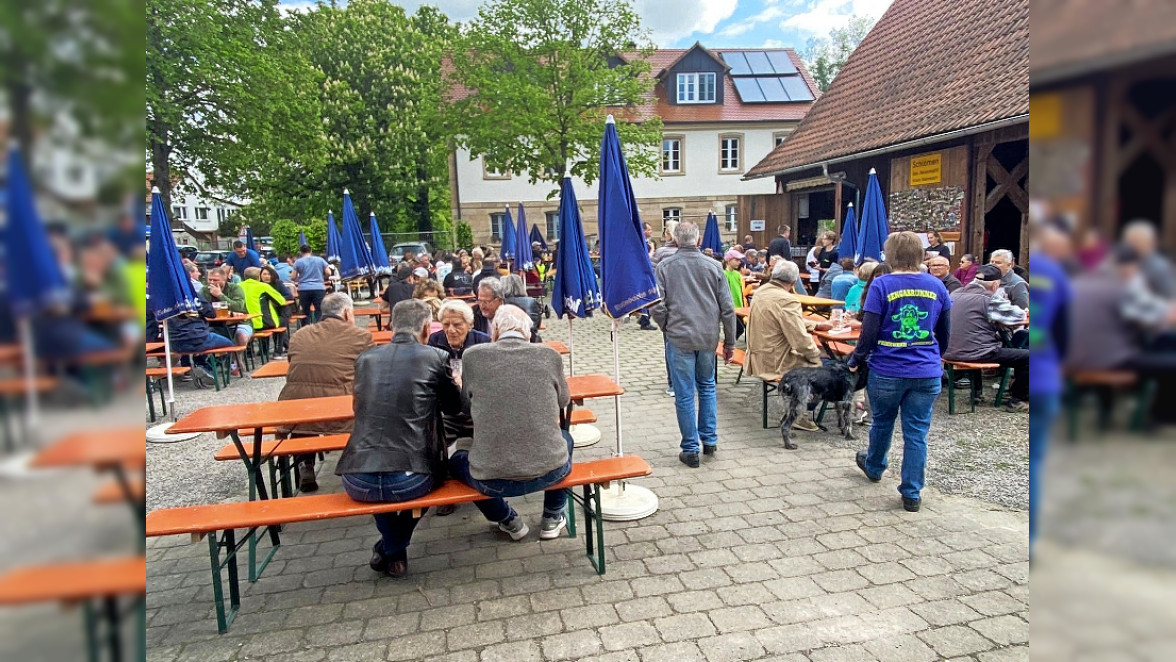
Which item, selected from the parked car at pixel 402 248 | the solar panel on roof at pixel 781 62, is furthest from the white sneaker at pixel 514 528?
the solar panel on roof at pixel 781 62

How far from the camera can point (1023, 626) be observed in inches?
111

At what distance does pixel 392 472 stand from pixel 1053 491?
116 inches

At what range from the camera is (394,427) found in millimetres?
3227

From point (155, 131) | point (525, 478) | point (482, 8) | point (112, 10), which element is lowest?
point (525, 478)

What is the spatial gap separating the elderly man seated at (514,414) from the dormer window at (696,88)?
1156 inches

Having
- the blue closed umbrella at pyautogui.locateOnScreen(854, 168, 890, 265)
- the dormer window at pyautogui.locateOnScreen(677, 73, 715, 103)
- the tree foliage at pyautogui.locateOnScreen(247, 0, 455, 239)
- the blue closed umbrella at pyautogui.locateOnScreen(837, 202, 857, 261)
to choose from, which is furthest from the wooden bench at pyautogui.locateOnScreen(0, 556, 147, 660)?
the dormer window at pyautogui.locateOnScreen(677, 73, 715, 103)

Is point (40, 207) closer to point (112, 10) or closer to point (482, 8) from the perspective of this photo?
point (112, 10)

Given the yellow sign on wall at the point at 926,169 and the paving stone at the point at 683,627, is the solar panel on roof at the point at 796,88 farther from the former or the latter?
the paving stone at the point at 683,627

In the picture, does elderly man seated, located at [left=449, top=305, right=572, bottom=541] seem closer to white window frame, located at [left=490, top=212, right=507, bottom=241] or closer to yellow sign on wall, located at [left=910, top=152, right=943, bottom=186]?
yellow sign on wall, located at [left=910, top=152, right=943, bottom=186]

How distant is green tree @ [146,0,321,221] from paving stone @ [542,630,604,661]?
15523 millimetres

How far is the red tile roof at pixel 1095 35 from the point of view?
573mm

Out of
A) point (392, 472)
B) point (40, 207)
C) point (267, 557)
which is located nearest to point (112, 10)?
point (40, 207)

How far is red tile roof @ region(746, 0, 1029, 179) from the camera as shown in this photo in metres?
10.3

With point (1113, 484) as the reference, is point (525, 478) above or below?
below
